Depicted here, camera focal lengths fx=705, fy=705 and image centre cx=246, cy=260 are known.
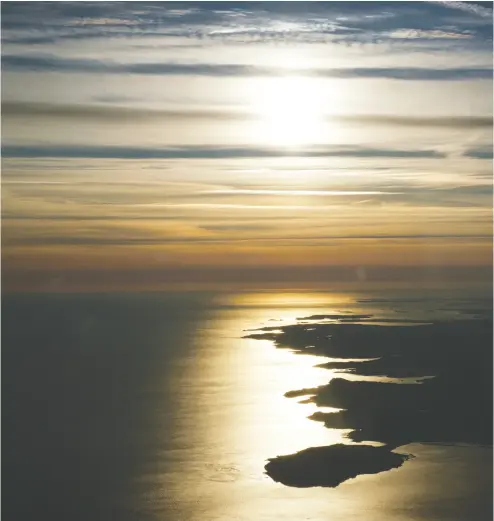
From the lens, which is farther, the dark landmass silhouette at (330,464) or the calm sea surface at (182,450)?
the dark landmass silhouette at (330,464)

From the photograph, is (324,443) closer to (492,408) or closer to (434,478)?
(434,478)

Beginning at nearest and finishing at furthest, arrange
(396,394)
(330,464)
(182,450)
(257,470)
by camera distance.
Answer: (330,464) → (257,470) → (182,450) → (396,394)

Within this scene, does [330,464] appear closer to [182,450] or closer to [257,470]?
[257,470]

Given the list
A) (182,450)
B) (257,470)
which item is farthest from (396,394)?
(257,470)

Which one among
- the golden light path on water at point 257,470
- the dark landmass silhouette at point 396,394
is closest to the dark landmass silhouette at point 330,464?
the dark landmass silhouette at point 396,394

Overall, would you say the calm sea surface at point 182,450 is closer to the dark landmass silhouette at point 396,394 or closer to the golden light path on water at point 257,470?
the golden light path on water at point 257,470

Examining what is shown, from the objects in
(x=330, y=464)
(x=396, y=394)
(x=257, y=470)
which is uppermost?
(x=330, y=464)

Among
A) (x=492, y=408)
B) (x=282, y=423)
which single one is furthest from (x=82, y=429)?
(x=492, y=408)

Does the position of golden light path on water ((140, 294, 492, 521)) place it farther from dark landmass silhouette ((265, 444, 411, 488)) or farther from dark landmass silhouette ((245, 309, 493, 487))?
dark landmass silhouette ((245, 309, 493, 487))
